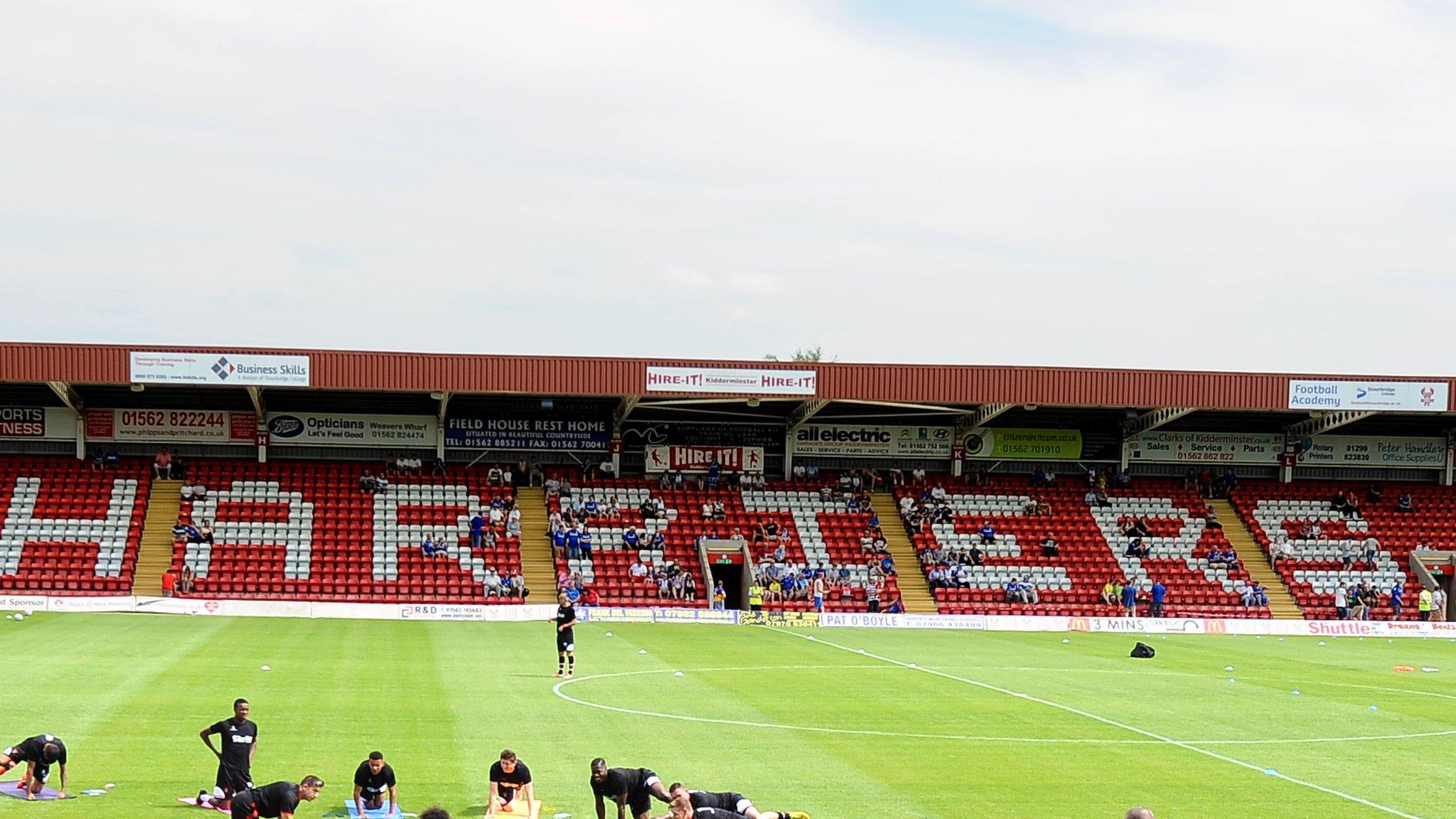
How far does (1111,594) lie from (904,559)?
7000mm

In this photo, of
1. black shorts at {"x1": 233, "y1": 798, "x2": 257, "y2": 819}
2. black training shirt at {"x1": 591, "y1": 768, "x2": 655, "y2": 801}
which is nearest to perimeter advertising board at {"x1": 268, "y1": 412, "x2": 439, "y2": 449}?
black training shirt at {"x1": 591, "y1": 768, "x2": 655, "y2": 801}

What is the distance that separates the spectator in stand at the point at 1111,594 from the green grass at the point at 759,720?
35.8ft

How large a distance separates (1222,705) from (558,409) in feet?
104

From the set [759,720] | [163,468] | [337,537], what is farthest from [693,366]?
[759,720]

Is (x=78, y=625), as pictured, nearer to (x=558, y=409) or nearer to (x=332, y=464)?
(x=332, y=464)

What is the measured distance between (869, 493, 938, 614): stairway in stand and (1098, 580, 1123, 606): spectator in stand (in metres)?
5.70

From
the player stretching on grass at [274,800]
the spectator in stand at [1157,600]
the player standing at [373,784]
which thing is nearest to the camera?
the player stretching on grass at [274,800]

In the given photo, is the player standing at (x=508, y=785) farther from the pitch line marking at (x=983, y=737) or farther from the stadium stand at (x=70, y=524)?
the stadium stand at (x=70, y=524)

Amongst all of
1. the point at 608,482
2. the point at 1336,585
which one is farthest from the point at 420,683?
the point at 1336,585

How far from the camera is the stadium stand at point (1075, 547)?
1870 inches

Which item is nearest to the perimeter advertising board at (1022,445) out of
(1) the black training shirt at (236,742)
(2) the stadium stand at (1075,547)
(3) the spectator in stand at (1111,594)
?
(2) the stadium stand at (1075,547)

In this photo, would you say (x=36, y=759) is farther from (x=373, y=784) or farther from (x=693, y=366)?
(x=693, y=366)

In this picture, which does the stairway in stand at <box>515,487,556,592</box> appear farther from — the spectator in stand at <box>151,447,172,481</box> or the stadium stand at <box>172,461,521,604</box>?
the spectator in stand at <box>151,447,172,481</box>

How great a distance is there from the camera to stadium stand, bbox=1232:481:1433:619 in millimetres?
49219
